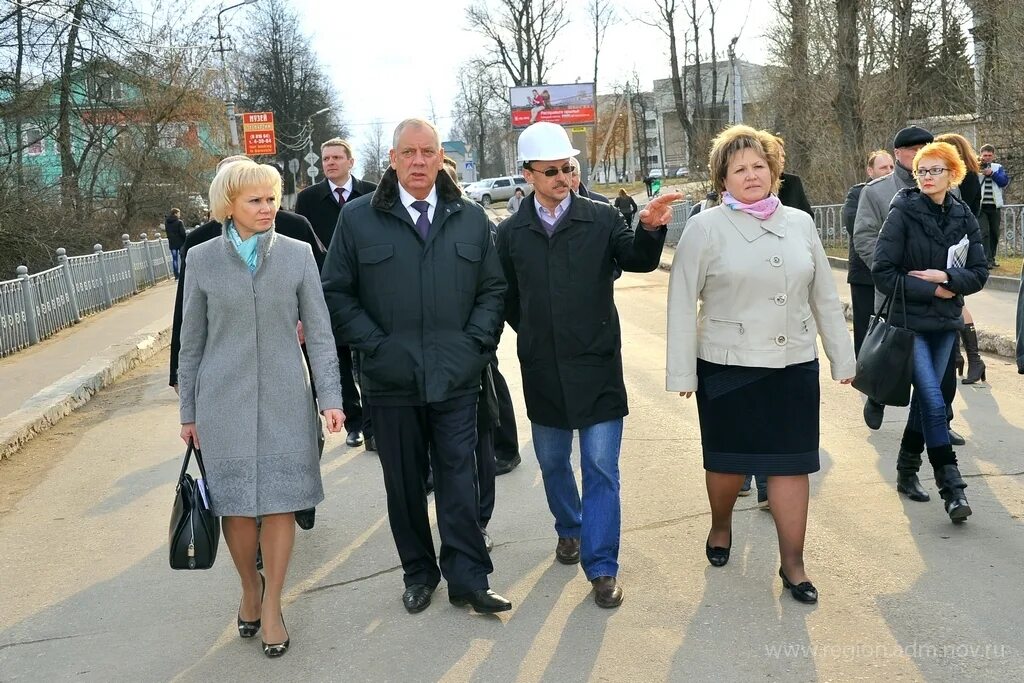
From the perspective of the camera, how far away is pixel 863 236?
6.98 meters

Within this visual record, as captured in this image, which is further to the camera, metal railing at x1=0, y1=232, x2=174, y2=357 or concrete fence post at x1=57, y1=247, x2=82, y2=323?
concrete fence post at x1=57, y1=247, x2=82, y2=323

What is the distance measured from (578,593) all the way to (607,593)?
210mm

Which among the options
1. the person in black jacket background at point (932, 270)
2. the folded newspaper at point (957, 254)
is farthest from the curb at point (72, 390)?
the folded newspaper at point (957, 254)

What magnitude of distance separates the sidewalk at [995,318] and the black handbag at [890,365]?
8.98ft

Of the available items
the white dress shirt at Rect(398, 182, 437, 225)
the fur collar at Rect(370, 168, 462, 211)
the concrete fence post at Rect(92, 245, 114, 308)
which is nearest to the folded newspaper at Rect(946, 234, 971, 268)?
the fur collar at Rect(370, 168, 462, 211)

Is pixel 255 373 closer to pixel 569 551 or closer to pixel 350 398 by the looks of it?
pixel 569 551

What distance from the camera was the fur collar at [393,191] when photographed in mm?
4492

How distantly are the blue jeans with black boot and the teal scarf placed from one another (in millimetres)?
3331

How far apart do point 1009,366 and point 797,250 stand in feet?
20.4

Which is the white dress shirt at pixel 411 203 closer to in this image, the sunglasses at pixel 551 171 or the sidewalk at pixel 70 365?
the sunglasses at pixel 551 171

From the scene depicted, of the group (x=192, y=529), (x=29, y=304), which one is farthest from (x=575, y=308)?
(x=29, y=304)

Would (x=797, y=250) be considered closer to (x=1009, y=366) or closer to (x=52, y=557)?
(x=52, y=557)

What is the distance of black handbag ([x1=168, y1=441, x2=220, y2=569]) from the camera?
4.06 m

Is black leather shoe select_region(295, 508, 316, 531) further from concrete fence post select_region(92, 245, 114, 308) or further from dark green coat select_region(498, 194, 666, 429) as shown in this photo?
concrete fence post select_region(92, 245, 114, 308)
